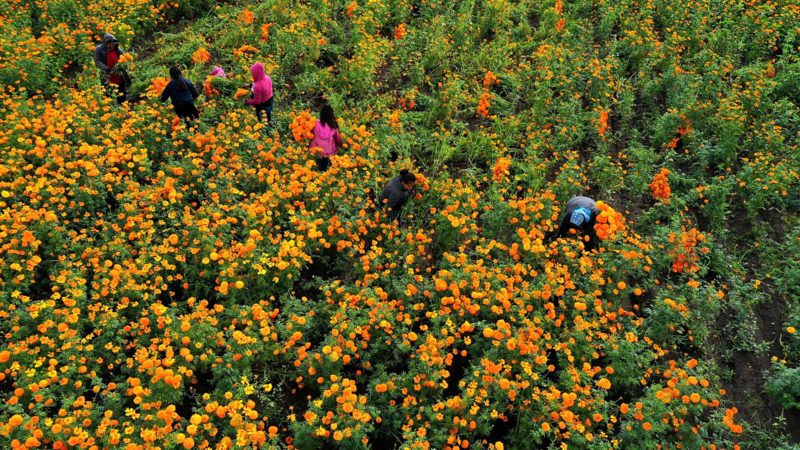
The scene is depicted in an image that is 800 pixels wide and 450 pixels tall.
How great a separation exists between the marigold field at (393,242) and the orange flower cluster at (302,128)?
9 centimetres

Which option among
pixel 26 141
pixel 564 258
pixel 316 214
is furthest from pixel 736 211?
pixel 26 141

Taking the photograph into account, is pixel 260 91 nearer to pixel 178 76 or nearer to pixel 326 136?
pixel 178 76

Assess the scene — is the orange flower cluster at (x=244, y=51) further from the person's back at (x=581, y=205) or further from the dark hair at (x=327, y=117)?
the person's back at (x=581, y=205)

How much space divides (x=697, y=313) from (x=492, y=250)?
8.15 ft

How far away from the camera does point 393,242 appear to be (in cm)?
618

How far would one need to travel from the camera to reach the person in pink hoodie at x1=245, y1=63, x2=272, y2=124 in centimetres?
735

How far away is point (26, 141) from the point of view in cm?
619

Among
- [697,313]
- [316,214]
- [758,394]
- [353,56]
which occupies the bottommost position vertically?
[316,214]

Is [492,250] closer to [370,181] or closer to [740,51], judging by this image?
[370,181]

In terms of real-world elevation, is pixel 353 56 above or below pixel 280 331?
above

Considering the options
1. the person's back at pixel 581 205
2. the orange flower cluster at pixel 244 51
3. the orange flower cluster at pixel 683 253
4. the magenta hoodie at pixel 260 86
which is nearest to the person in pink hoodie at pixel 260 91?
the magenta hoodie at pixel 260 86

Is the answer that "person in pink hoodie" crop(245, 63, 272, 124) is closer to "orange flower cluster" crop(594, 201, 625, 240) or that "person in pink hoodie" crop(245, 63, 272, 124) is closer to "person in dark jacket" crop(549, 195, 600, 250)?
"person in dark jacket" crop(549, 195, 600, 250)

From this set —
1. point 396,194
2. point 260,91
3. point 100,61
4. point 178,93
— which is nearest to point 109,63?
point 100,61

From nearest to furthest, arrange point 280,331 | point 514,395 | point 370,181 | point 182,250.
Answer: point 514,395 → point 280,331 → point 182,250 → point 370,181
